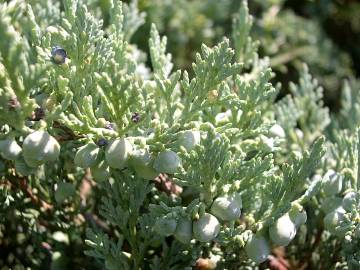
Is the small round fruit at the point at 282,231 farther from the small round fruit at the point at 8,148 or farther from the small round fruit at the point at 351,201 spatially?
the small round fruit at the point at 8,148

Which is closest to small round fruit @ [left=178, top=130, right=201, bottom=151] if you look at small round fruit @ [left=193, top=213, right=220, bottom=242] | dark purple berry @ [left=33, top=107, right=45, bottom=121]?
small round fruit @ [left=193, top=213, right=220, bottom=242]

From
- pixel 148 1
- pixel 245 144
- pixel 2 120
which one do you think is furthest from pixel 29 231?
pixel 148 1

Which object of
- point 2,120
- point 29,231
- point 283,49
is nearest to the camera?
point 2,120

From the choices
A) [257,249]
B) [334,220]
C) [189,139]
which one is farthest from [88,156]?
[334,220]

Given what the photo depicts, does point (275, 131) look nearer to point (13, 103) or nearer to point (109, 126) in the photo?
point (109, 126)

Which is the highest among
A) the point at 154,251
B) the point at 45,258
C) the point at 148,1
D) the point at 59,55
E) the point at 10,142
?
the point at 148,1

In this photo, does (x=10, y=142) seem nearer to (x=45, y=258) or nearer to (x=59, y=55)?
(x=59, y=55)

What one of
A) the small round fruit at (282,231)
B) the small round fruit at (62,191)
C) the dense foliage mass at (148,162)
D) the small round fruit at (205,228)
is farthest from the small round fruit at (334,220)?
the small round fruit at (62,191)
